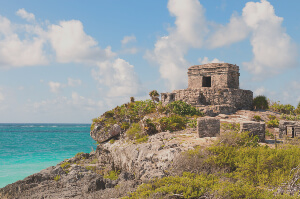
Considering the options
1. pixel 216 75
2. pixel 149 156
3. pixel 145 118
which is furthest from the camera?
pixel 216 75

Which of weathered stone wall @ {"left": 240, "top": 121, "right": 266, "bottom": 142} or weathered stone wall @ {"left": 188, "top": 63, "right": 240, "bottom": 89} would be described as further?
weathered stone wall @ {"left": 188, "top": 63, "right": 240, "bottom": 89}

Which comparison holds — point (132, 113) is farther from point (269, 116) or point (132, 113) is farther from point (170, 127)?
point (269, 116)

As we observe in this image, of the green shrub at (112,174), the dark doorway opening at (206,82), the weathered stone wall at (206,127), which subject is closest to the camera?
the weathered stone wall at (206,127)

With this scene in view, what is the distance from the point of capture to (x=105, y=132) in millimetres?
19938

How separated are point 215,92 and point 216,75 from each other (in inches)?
70.8

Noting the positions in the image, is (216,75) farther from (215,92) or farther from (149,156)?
(149,156)

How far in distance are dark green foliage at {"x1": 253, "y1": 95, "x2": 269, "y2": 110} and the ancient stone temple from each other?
1.82 ft

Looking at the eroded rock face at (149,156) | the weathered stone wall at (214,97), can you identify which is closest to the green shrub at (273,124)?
the weathered stone wall at (214,97)

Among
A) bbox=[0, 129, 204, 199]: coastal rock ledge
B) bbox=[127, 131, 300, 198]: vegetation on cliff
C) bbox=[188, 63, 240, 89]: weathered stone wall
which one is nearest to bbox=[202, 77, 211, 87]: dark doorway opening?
bbox=[188, 63, 240, 89]: weathered stone wall

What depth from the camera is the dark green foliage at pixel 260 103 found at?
81.1 feet

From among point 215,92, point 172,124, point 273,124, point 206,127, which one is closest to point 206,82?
point 215,92

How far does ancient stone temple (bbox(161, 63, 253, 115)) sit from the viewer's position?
74.5 feet

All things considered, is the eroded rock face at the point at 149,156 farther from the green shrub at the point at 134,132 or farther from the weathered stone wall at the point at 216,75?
the weathered stone wall at the point at 216,75

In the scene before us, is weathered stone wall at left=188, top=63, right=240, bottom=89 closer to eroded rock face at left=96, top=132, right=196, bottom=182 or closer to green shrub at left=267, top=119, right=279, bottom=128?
green shrub at left=267, top=119, right=279, bottom=128
